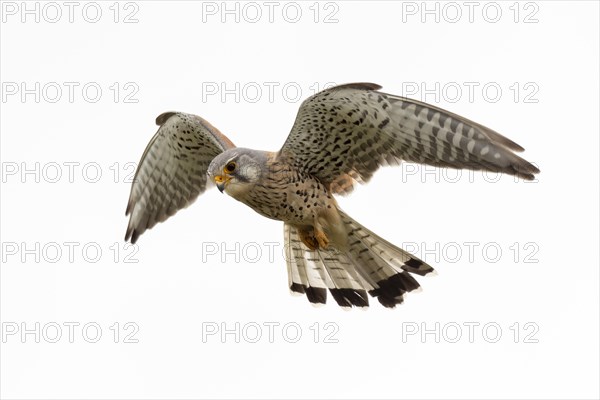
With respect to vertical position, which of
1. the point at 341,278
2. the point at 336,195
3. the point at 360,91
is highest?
the point at 360,91

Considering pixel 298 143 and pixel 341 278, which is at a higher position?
pixel 298 143

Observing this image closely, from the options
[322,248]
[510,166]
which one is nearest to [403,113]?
[510,166]

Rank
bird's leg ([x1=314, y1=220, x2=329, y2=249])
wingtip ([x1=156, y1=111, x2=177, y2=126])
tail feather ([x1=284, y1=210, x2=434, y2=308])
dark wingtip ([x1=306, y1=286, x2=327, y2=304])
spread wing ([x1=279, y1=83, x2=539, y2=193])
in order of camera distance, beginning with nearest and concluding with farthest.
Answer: spread wing ([x1=279, y1=83, x2=539, y2=193])
bird's leg ([x1=314, y1=220, x2=329, y2=249])
wingtip ([x1=156, y1=111, x2=177, y2=126])
tail feather ([x1=284, y1=210, x2=434, y2=308])
dark wingtip ([x1=306, y1=286, x2=327, y2=304])

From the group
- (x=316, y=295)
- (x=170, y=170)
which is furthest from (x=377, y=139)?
(x=170, y=170)

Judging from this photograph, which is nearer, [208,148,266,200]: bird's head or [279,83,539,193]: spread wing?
[279,83,539,193]: spread wing

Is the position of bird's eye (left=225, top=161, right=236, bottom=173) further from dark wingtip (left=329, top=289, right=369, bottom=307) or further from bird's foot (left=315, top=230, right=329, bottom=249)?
dark wingtip (left=329, top=289, right=369, bottom=307)

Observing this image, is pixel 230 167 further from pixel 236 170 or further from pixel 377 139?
pixel 377 139

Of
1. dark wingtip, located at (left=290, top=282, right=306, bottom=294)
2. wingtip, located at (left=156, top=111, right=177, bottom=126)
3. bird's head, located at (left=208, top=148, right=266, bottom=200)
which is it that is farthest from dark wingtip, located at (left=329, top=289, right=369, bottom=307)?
wingtip, located at (left=156, top=111, right=177, bottom=126)

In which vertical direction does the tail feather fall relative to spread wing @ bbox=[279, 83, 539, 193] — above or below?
below

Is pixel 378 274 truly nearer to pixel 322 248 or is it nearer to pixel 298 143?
pixel 322 248

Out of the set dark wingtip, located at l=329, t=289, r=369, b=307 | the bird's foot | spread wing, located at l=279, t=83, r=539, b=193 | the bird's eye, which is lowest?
dark wingtip, located at l=329, t=289, r=369, b=307
